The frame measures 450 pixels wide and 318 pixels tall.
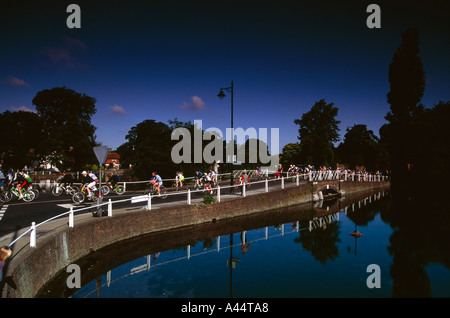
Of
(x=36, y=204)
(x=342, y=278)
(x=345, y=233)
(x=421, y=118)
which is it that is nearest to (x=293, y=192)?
(x=345, y=233)

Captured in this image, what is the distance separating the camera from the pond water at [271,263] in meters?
9.49

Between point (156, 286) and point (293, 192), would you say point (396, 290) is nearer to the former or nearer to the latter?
point (156, 286)

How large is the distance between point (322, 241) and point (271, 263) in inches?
196

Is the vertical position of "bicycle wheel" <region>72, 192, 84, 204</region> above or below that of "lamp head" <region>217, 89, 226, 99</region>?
below

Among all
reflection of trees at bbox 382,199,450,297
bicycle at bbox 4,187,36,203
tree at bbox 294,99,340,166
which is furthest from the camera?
tree at bbox 294,99,340,166

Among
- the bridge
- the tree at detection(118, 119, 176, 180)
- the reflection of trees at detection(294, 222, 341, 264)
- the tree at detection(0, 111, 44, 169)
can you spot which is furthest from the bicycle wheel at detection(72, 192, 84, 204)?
the tree at detection(0, 111, 44, 169)

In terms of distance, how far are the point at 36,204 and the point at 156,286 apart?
1171 centimetres

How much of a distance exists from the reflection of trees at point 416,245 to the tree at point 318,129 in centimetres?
2922

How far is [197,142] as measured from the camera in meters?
36.5

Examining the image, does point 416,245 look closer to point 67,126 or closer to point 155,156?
point 155,156

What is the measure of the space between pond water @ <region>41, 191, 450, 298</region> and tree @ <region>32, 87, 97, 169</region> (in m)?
35.0

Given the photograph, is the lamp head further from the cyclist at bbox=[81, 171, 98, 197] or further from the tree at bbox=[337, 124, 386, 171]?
the tree at bbox=[337, 124, 386, 171]

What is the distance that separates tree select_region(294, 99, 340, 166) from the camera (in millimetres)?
56938

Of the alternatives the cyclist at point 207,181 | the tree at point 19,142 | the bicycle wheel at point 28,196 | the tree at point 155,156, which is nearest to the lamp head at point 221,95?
the cyclist at point 207,181
